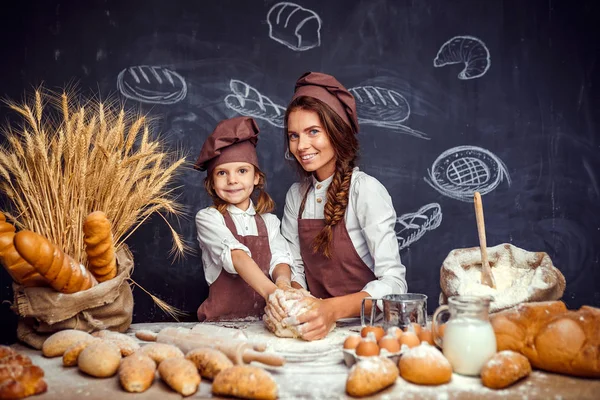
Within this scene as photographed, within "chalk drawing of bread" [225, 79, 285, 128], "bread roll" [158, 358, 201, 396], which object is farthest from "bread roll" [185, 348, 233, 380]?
"chalk drawing of bread" [225, 79, 285, 128]

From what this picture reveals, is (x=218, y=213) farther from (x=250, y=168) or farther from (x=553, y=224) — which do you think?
(x=553, y=224)

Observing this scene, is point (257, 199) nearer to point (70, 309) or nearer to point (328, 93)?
point (328, 93)

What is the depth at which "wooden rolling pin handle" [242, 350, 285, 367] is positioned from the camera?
56.1 inches

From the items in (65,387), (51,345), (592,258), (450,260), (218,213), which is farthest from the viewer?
(592,258)

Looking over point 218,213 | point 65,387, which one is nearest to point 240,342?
point 65,387

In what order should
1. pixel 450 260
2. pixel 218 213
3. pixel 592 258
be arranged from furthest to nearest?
1. pixel 592 258
2. pixel 218 213
3. pixel 450 260

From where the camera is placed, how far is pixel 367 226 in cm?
235

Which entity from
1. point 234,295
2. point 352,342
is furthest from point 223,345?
point 234,295

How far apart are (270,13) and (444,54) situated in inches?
40.2

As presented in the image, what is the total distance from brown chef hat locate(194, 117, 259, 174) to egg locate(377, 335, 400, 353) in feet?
3.91

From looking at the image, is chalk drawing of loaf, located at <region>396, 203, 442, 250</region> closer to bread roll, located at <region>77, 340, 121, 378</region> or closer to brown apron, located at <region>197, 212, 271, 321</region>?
brown apron, located at <region>197, 212, 271, 321</region>

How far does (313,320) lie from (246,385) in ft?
1.92

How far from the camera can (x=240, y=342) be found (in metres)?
1.47

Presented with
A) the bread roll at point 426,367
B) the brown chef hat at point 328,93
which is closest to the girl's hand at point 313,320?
the bread roll at point 426,367
